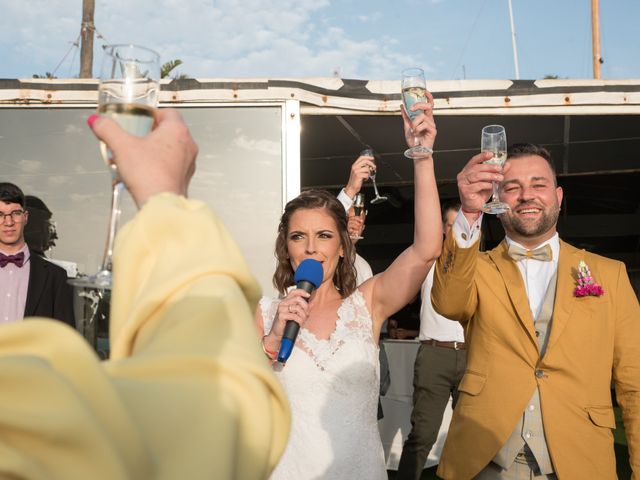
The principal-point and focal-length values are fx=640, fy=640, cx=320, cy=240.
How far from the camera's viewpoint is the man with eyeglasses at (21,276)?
15.8 feet

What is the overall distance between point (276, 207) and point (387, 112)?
3.96 feet

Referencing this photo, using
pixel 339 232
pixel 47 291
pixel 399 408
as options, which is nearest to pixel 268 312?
pixel 339 232

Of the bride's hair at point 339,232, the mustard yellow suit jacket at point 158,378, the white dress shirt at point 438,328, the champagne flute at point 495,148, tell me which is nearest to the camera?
Result: the mustard yellow suit jacket at point 158,378

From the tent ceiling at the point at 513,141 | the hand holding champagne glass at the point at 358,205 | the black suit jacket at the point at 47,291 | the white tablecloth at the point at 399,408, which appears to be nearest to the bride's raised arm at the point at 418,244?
the hand holding champagne glass at the point at 358,205

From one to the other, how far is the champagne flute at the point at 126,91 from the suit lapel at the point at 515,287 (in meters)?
2.04

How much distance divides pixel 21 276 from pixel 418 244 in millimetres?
3392

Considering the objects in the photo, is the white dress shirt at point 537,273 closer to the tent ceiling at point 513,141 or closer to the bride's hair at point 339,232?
the bride's hair at point 339,232

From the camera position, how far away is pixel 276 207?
16.4 ft

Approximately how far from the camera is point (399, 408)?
267 inches

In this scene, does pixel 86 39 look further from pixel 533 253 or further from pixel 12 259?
pixel 533 253

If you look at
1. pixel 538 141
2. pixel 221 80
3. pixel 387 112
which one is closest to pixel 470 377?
pixel 387 112

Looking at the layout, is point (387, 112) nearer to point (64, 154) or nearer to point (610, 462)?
point (64, 154)

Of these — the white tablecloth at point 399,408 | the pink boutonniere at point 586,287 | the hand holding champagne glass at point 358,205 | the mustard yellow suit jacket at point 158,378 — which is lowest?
the white tablecloth at point 399,408

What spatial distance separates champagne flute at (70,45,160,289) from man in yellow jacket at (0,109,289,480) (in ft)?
A: 0.85
